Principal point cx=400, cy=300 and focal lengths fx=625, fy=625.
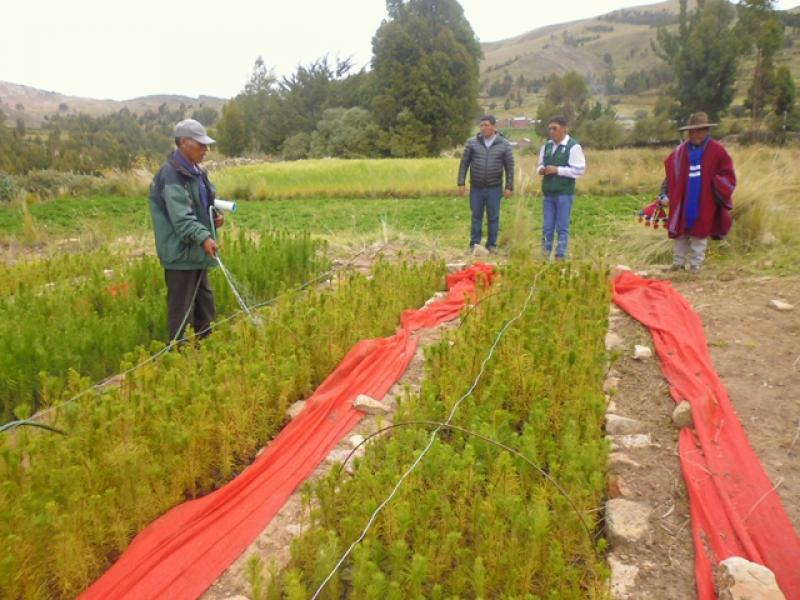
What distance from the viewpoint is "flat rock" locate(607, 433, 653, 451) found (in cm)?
355

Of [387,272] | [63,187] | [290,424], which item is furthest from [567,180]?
[63,187]

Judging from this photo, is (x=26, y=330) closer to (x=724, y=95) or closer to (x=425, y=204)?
(x=425, y=204)

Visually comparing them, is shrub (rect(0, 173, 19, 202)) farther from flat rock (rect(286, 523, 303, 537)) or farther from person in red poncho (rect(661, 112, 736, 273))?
flat rock (rect(286, 523, 303, 537))

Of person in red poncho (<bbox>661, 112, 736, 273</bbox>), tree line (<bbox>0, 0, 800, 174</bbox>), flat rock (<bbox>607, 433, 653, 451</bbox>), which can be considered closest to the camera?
flat rock (<bbox>607, 433, 653, 451</bbox>)

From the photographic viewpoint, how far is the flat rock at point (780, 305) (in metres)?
5.83

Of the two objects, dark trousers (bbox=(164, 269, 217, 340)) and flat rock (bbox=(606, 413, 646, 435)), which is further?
dark trousers (bbox=(164, 269, 217, 340))

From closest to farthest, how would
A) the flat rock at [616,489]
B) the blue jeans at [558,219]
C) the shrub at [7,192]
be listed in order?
the flat rock at [616,489] → the blue jeans at [558,219] → the shrub at [7,192]

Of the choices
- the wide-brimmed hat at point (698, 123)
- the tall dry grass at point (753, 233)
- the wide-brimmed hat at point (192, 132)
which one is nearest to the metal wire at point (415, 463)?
the wide-brimmed hat at point (192, 132)

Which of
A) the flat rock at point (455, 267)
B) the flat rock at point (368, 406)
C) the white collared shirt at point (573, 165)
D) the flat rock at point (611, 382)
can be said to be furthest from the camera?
the flat rock at point (455, 267)

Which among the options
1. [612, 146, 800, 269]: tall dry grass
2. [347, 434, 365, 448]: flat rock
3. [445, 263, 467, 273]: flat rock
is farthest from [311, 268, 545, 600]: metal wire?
[612, 146, 800, 269]: tall dry grass

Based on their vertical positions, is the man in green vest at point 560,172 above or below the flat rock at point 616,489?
above

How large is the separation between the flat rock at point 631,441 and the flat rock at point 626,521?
0.60 metres

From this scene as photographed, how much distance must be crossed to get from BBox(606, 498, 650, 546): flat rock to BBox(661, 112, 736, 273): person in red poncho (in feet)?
16.5

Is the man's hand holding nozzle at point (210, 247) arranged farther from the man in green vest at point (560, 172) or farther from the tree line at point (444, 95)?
the tree line at point (444, 95)
